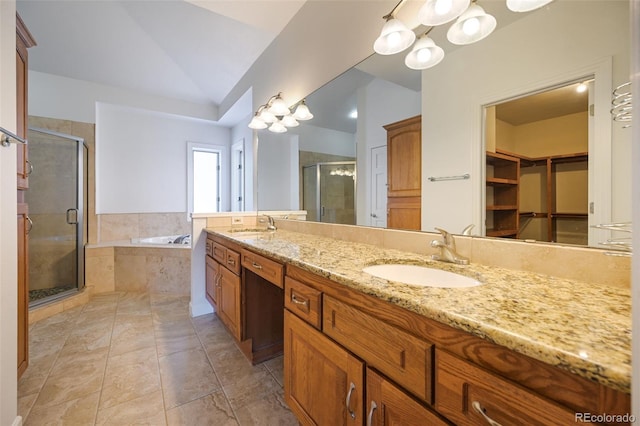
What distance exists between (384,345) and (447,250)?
53 centimetres

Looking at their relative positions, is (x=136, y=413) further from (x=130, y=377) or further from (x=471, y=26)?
(x=471, y=26)

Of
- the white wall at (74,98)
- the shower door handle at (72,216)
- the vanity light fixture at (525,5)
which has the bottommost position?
the shower door handle at (72,216)

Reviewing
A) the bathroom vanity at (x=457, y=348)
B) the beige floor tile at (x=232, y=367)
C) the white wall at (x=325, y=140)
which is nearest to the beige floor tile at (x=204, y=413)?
the beige floor tile at (x=232, y=367)

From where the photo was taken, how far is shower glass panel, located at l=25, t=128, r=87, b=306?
2.77 m

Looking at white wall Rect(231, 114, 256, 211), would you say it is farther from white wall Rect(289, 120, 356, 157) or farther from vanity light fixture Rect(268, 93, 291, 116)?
white wall Rect(289, 120, 356, 157)

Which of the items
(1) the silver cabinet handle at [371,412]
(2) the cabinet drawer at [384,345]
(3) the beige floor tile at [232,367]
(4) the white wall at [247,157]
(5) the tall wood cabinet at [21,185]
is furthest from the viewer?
(4) the white wall at [247,157]

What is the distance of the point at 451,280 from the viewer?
3.13 ft

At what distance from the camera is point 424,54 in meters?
1.19

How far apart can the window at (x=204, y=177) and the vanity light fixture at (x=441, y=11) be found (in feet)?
13.2

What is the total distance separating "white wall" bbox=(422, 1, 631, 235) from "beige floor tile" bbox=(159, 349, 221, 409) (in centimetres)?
152

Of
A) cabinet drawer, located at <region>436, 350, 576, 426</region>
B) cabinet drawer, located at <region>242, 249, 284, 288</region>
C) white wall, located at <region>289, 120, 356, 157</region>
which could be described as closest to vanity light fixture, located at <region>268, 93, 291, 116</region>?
white wall, located at <region>289, 120, 356, 157</region>

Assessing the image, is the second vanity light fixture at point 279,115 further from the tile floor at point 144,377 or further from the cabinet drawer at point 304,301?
the tile floor at point 144,377

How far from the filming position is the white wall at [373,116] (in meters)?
1.34

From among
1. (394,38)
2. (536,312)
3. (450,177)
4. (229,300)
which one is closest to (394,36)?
(394,38)
